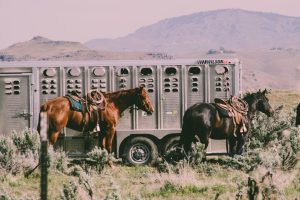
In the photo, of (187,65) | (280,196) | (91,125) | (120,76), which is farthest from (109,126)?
(280,196)

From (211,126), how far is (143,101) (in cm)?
186

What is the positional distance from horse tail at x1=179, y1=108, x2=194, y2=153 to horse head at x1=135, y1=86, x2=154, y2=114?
1346mm

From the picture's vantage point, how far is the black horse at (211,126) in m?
13.8

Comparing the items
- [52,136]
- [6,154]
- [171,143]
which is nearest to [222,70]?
[171,143]

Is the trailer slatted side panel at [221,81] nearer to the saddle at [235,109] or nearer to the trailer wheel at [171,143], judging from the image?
the saddle at [235,109]

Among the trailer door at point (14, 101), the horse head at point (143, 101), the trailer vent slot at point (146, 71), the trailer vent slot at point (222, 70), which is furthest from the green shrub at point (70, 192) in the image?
the trailer vent slot at point (222, 70)

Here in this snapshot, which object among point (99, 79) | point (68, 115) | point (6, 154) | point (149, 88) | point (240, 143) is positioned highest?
point (99, 79)

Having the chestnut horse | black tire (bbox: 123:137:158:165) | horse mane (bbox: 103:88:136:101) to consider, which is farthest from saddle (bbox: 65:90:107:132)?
black tire (bbox: 123:137:158:165)

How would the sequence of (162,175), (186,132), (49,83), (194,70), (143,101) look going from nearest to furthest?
(162,175), (186,132), (143,101), (49,83), (194,70)

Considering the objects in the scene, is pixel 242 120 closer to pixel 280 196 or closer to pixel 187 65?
pixel 187 65

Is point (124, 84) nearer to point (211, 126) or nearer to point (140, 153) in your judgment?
point (140, 153)

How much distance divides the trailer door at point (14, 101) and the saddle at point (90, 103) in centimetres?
127

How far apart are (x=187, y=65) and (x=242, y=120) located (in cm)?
205

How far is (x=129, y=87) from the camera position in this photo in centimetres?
1569
